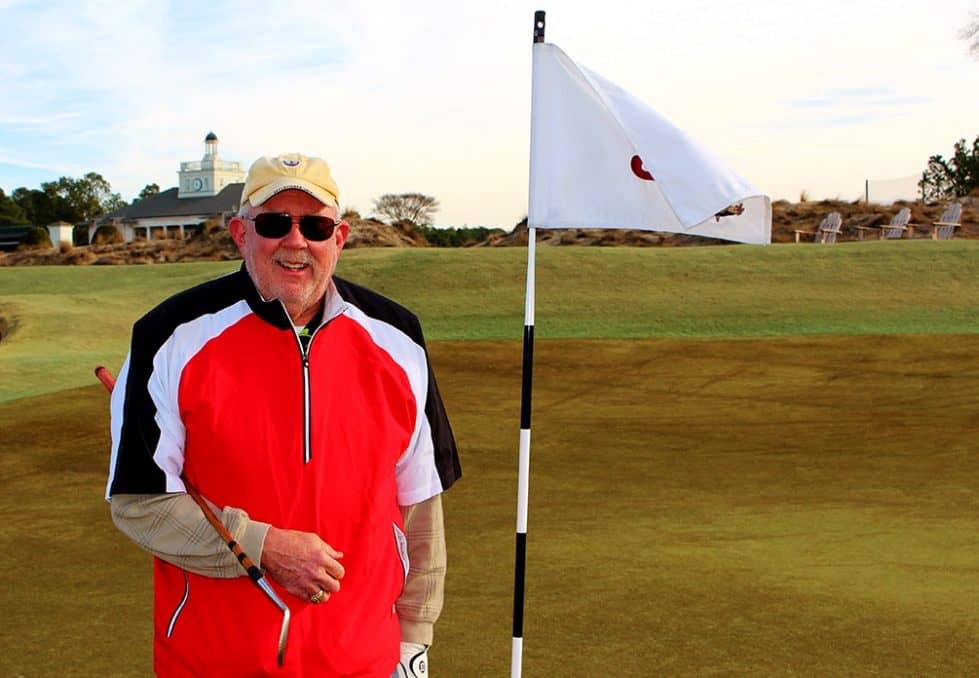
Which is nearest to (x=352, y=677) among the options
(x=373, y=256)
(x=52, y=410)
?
(x=52, y=410)

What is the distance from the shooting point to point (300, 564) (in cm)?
266

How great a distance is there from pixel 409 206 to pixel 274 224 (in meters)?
54.7

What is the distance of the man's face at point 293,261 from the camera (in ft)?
9.38

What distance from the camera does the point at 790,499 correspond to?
8.34 meters

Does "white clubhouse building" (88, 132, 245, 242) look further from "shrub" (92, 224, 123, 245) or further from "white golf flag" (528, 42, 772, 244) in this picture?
"white golf flag" (528, 42, 772, 244)

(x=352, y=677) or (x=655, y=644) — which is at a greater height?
(x=352, y=677)

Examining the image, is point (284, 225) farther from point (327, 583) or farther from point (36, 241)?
point (36, 241)

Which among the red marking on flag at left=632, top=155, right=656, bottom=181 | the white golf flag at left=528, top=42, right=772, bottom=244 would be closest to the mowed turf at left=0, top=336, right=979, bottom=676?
the white golf flag at left=528, top=42, right=772, bottom=244

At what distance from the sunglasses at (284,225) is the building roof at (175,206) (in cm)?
9354

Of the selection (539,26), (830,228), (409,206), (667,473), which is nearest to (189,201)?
(409,206)

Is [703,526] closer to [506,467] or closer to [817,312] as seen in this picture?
[506,467]

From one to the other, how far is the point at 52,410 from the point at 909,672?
9086 mm

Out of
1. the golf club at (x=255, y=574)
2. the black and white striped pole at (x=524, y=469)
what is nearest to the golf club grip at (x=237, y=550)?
the golf club at (x=255, y=574)

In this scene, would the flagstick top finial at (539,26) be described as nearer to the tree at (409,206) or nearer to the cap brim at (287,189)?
the cap brim at (287,189)
